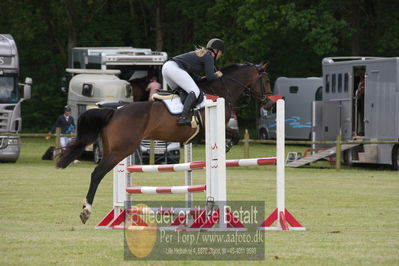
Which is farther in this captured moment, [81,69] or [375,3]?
[375,3]

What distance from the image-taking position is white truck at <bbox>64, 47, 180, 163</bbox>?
27953 mm

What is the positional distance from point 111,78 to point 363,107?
25.9ft

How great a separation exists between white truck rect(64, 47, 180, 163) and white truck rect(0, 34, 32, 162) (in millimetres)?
2087

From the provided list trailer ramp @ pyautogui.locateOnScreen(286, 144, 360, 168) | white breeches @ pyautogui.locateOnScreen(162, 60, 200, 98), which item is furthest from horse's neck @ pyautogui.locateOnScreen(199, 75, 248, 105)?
trailer ramp @ pyautogui.locateOnScreen(286, 144, 360, 168)

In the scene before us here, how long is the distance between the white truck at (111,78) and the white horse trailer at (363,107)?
4.68 metres

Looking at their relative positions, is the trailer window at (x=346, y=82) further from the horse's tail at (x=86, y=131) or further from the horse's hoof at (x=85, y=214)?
the horse's hoof at (x=85, y=214)

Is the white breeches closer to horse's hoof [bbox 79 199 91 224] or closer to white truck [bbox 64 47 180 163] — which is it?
horse's hoof [bbox 79 199 91 224]

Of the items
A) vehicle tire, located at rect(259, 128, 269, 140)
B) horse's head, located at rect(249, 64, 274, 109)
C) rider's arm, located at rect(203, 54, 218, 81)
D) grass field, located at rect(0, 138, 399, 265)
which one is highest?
rider's arm, located at rect(203, 54, 218, 81)

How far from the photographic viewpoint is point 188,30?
48.8 meters

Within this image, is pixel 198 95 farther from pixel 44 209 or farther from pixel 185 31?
pixel 185 31

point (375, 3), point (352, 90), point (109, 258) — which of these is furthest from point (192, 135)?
point (375, 3)

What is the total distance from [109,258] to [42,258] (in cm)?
63

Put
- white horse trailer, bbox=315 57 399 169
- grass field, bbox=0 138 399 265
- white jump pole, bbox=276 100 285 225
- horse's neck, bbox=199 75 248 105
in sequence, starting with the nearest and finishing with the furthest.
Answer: grass field, bbox=0 138 399 265 → white jump pole, bbox=276 100 285 225 → horse's neck, bbox=199 75 248 105 → white horse trailer, bbox=315 57 399 169

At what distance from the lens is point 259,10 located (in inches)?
1607
